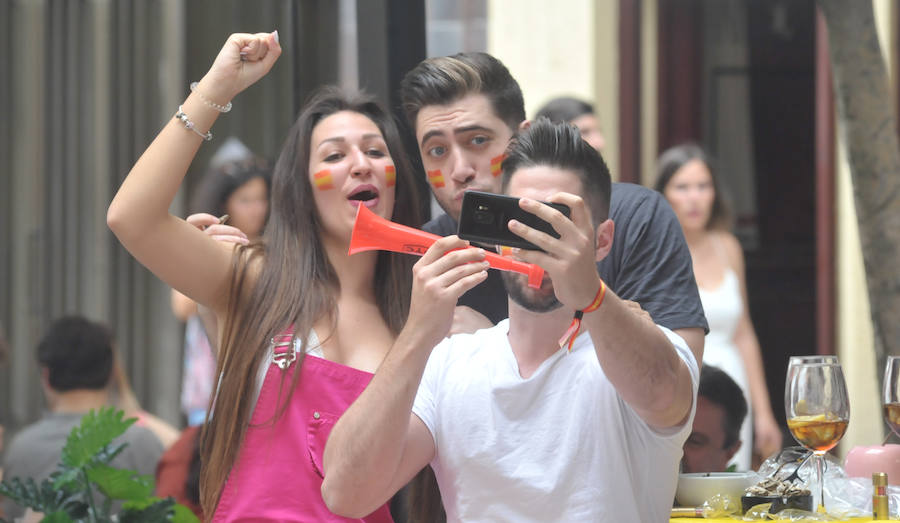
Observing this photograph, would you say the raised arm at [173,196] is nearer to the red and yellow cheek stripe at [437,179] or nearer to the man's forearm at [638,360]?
the red and yellow cheek stripe at [437,179]

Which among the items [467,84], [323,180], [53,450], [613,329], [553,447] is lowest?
[53,450]

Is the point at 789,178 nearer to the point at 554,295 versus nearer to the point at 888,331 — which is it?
the point at 888,331

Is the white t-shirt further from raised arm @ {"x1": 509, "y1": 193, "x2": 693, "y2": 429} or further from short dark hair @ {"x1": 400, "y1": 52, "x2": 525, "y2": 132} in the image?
short dark hair @ {"x1": 400, "y1": 52, "x2": 525, "y2": 132}

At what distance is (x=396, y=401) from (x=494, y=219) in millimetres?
362

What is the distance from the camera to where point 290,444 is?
2.57 m

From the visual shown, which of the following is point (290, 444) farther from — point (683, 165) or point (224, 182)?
point (683, 165)

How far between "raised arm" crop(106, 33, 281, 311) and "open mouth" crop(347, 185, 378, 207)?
0.28 meters

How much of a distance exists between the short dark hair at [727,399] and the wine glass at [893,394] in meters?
0.83

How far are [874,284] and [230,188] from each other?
8.65 feet

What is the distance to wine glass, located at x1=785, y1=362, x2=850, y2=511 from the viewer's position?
2361mm

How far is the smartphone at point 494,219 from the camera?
6.51 feet

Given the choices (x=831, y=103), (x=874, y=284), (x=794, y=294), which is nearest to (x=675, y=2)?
(x=831, y=103)

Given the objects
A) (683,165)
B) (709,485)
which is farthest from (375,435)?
(683,165)

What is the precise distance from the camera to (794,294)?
672 cm
